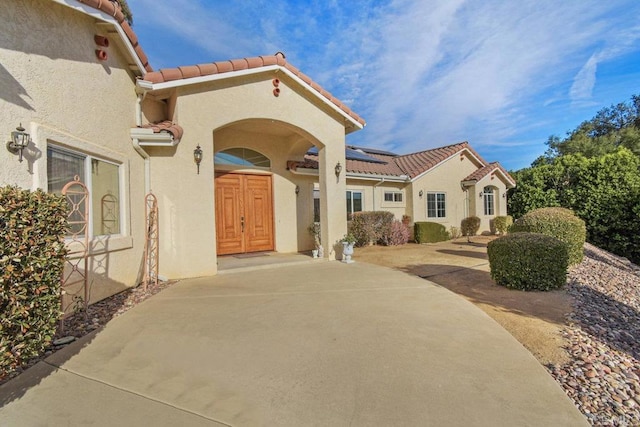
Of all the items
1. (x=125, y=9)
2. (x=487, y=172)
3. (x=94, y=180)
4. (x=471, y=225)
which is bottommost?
(x=471, y=225)

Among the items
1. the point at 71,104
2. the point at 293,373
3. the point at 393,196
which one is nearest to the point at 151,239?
the point at 71,104

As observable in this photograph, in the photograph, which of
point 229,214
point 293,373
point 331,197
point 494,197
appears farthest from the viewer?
point 494,197

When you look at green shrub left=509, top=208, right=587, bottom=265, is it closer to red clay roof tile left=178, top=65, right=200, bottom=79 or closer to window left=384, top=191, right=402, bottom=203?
window left=384, top=191, right=402, bottom=203

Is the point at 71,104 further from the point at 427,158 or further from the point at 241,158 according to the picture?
the point at 427,158

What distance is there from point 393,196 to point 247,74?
36.6 ft

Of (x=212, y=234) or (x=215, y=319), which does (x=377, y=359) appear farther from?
(x=212, y=234)

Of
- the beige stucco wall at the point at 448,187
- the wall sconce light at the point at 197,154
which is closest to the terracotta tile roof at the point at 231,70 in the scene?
the wall sconce light at the point at 197,154

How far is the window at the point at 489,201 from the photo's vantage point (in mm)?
20109

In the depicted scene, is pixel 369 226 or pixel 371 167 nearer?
pixel 369 226

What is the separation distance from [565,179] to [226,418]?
22.6 m

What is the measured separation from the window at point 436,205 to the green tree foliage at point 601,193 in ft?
21.2

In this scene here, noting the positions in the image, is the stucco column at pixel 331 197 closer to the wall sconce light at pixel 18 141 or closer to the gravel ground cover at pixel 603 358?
the gravel ground cover at pixel 603 358

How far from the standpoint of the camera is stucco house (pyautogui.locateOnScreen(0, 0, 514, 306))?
4.40m

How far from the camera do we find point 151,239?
7223mm
